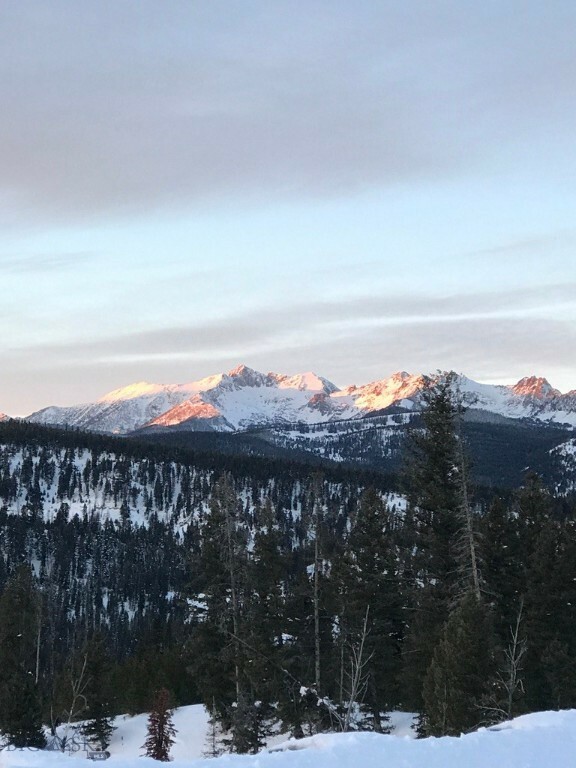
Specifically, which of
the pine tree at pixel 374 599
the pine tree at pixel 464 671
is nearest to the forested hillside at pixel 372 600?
the pine tree at pixel 374 599

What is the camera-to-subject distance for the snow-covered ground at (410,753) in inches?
467

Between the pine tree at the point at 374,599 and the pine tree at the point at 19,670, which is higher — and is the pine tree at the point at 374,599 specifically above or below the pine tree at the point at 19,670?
above

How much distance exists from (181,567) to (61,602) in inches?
1227

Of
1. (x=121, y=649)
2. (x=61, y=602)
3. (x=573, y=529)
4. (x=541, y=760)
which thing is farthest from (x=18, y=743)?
(x=61, y=602)

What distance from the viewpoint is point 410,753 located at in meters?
12.4

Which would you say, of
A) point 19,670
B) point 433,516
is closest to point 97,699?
point 19,670

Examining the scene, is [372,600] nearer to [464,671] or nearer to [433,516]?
[433,516]

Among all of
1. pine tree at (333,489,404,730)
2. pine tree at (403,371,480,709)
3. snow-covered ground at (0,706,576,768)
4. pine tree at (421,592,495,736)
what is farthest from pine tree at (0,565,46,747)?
snow-covered ground at (0,706,576,768)

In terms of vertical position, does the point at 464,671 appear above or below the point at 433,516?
below

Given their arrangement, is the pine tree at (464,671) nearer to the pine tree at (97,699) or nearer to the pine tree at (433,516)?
the pine tree at (433,516)

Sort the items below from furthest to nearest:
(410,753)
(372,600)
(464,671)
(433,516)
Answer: (372,600) → (433,516) → (464,671) → (410,753)

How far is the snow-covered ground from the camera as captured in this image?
1186 cm

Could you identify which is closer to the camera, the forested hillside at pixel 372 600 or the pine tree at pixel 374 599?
the forested hillside at pixel 372 600

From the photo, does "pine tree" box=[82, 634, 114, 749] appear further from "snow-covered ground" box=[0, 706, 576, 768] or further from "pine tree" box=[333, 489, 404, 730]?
"snow-covered ground" box=[0, 706, 576, 768]
